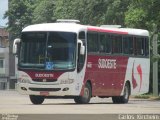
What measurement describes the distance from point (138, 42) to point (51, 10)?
3630cm

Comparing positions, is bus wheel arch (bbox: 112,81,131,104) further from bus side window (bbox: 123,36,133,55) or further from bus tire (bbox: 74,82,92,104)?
bus tire (bbox: 74,82,92,104)

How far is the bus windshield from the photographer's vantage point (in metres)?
29.0

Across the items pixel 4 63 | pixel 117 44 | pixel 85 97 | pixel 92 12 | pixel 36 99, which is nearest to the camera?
pixel 85 97

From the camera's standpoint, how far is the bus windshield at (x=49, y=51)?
2895cm

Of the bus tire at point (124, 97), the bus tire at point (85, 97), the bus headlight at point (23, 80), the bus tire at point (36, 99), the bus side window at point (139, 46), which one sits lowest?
the bus tire at point (124, 97)

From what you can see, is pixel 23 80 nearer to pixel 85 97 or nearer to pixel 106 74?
pixel 85 97

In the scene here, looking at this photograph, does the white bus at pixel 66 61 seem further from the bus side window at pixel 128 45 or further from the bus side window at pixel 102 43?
the bus side window at pixel 128 45

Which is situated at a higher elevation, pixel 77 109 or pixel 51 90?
pixel 77 109

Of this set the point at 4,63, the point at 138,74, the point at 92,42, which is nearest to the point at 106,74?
the point at 92,42

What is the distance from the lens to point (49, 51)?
29.1 m

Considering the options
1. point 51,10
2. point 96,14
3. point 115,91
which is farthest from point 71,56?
point 51,10

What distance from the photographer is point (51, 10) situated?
2773 inches

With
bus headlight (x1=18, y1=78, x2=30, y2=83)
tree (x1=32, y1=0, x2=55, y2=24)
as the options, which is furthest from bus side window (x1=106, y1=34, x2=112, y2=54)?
tree (x1=32, y1=0, x2=55, y2=24)

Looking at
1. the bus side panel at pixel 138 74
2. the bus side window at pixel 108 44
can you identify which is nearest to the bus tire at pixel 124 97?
the bus side panel at pixel 138 74
